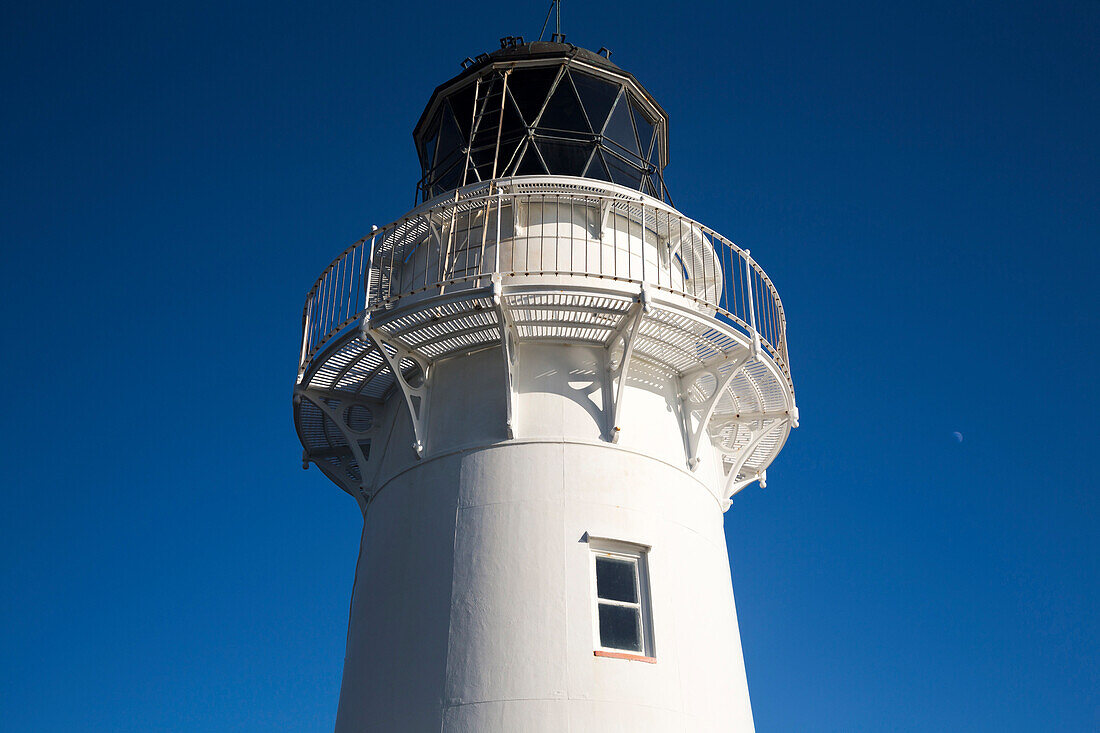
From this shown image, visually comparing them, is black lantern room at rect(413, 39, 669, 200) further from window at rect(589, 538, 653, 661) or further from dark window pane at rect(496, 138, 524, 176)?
window at rect(589, 538, 653, 661)

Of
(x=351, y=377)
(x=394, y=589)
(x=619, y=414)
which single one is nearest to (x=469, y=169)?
(x=351, y=377)

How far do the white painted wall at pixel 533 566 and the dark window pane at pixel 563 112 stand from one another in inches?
190

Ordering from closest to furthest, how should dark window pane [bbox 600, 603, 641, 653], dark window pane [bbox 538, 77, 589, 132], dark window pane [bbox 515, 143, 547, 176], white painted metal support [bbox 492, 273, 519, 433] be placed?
1. dark window pane [bbox 600, 603, 641, 653]
2. white painted metal support [bbox 492, 273, 519, 433]
3. dark window pane [bbox 515, 143, 547, 176]
4. dark window pane [bbox 538, 77, 589, 132]

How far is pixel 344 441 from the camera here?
16.0 m

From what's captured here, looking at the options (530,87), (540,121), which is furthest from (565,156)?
(530,87)

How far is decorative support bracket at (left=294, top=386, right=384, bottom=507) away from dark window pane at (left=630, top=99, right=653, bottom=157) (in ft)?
23.0

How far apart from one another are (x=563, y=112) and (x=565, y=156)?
3.06ft

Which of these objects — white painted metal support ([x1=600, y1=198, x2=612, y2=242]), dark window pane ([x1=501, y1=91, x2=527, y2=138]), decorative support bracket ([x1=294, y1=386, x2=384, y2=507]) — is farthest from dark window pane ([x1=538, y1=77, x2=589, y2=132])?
decorative support bracket ([x1=294, y1=386, x2=384, y2=507])

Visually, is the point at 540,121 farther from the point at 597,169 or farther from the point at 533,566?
the point at 533,566

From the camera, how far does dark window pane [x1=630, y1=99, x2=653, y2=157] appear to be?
17859 millimetres

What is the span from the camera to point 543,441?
1285 cm

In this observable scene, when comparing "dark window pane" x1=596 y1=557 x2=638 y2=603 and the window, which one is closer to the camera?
the window

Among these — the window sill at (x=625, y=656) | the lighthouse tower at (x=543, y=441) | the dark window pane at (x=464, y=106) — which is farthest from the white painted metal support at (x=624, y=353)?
the dark window pane at (x=464, y=106)

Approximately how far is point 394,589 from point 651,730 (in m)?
3.80
